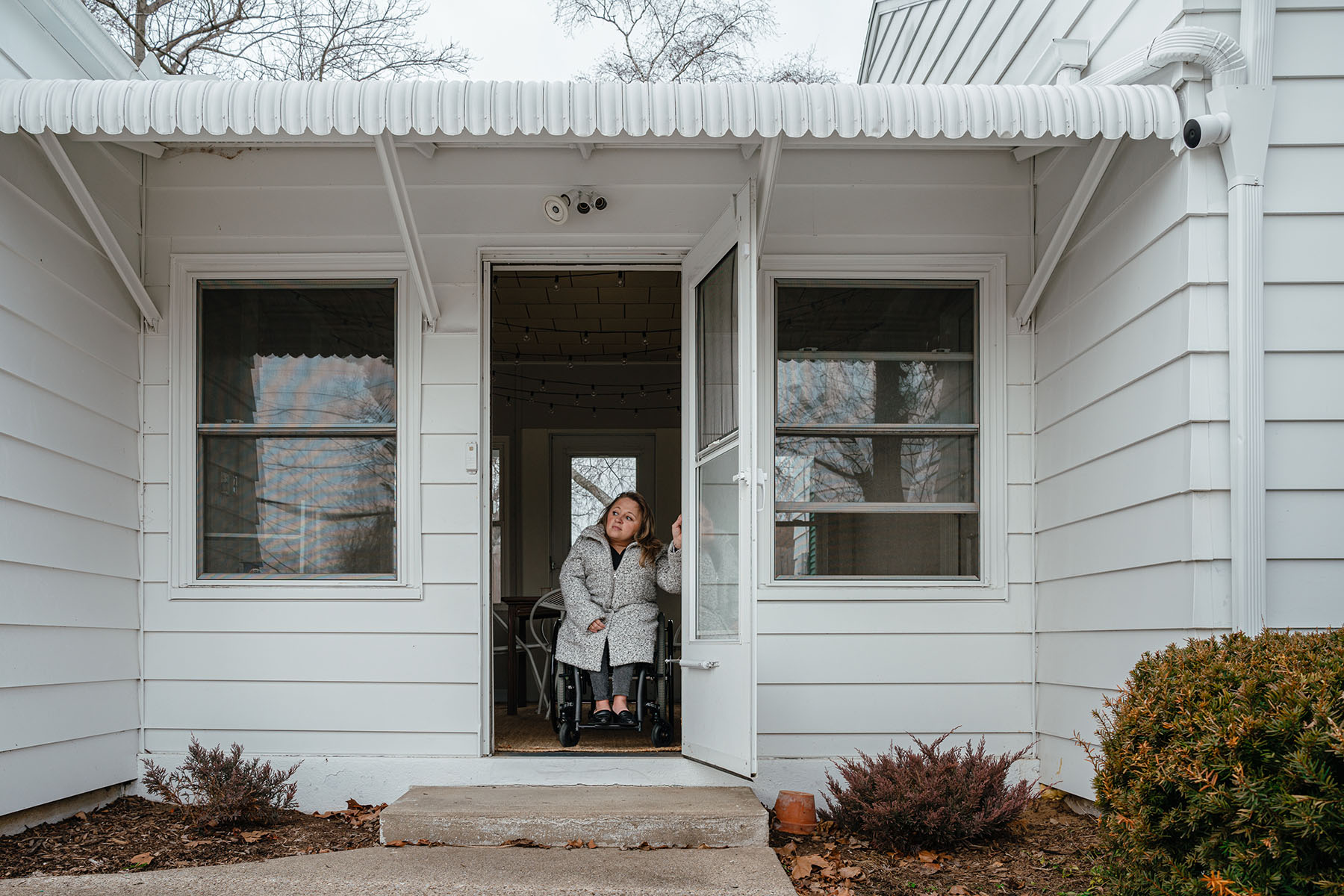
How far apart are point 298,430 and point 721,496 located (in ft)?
5.87

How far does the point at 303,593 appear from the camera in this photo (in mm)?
4715

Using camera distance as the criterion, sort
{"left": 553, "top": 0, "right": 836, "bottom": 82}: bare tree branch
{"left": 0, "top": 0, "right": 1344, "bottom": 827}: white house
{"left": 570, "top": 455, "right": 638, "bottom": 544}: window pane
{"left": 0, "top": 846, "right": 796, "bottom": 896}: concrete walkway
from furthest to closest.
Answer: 1. {"left": 553, "top": 0, "right": 836, "bottom": 82}: bare tree branch
2. {"left": 570, "top": 455, "right": 638, "bottom": 544}: window pane
3. {"left": 0, "top": 0, "right": 1344, "bottom": 827}: white house
4. {"left": 0, "top": 846, "right": 796, "bottom": 896}: concrete walkway

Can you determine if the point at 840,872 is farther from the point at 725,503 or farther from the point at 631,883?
the point at 725,503

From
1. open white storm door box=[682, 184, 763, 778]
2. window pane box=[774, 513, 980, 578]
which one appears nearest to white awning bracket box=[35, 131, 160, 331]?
open white storm door box=[682, 184, 763, 778]

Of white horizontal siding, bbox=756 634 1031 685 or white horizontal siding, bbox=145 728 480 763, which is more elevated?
white horizontal siding, bbox=756 634 1031 685

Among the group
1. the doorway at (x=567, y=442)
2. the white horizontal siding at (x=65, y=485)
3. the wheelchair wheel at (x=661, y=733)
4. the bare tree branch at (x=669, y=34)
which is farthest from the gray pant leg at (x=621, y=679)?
the bare tree branch at (x=669, y=34)

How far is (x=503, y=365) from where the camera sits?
9.61 metres

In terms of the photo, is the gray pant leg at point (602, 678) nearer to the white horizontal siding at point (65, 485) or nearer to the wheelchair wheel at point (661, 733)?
the wheelchair wheel at point (661, 733)

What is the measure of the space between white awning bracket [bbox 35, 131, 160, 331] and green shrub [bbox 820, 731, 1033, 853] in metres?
3.27

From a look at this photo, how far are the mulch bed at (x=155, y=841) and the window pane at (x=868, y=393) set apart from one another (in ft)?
7.56

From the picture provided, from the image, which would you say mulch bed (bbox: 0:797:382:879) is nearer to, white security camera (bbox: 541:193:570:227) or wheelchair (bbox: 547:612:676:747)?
wheelchair (bbox: 547:612:676:747)

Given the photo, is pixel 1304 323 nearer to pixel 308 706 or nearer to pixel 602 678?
pixel 602 678

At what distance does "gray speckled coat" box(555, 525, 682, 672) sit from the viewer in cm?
510

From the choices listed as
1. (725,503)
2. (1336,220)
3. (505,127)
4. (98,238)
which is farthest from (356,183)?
(1336,220)
